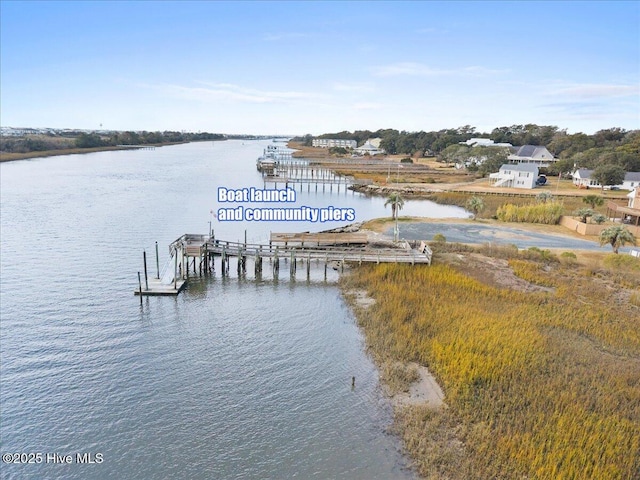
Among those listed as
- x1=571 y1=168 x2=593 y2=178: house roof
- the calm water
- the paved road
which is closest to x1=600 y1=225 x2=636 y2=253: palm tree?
the paved road

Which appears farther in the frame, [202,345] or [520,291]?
[520,291]

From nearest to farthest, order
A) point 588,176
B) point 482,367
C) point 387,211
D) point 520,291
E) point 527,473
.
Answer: point 527,473 → point 482,367 → point 520,291 → point 387,211 → point 588,176

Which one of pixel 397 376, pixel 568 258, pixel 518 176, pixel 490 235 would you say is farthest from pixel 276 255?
pixel 518 176

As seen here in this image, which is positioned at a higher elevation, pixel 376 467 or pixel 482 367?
pixel 482 367

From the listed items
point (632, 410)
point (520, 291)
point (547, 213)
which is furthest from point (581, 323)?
point (547, 213)

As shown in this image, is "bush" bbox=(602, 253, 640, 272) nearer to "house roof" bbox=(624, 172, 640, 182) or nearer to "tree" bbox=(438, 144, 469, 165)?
"house roof" bbox=(624, 172, 640, 182)

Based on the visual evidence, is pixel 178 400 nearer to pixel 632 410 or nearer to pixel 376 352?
pixel 376 352

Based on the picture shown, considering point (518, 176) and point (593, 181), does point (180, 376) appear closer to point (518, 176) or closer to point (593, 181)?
point (518, 176)
